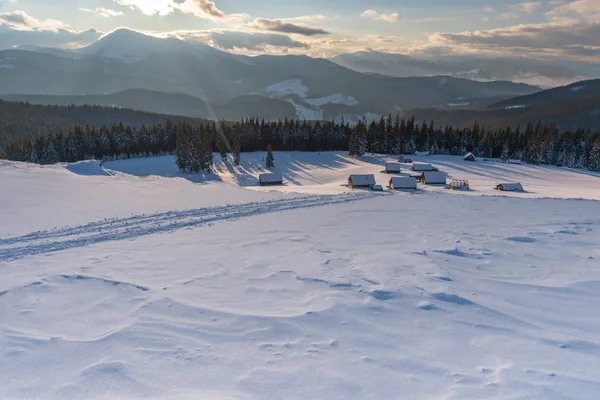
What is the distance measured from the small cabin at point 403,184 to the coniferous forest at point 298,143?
127 ft

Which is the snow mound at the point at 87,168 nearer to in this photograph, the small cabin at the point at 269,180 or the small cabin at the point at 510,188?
the small cabin at the point at 269,180

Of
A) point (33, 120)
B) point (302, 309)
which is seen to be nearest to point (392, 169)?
point (302, 309)

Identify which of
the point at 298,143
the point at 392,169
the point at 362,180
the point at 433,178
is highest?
the point at 298,143

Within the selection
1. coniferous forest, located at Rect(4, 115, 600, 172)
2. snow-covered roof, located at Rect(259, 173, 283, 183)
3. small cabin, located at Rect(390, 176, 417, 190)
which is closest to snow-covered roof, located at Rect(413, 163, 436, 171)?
small cabin, located at Rect(390, 176, 417, 190)

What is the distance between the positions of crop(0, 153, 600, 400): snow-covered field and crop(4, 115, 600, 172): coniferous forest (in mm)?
63220

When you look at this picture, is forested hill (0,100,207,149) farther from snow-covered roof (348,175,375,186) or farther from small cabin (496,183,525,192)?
small cabin (496,183,525,192)

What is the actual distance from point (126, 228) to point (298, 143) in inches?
3478

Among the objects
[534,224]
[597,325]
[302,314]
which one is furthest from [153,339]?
[534,224]

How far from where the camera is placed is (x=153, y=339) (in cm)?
821

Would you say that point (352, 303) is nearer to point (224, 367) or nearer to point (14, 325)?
point (224, 367)

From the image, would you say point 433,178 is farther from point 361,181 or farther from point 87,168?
point 87,168

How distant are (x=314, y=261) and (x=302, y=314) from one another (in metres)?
4.76

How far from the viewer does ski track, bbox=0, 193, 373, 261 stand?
16969mm

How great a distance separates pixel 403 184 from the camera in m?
54.0
